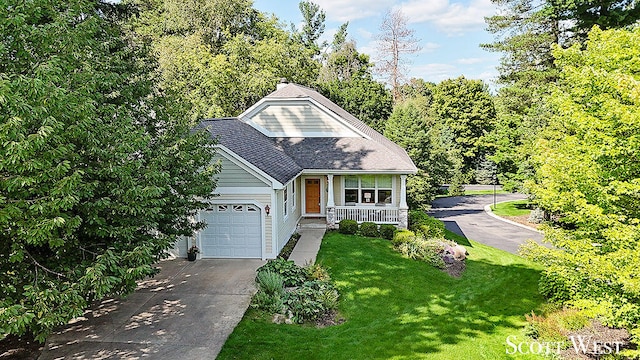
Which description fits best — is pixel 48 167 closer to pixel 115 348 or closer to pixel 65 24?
pixel 65 24

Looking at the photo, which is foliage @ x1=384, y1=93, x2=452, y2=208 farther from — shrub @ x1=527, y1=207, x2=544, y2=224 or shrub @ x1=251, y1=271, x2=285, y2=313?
shrub @ x1=251, y1=271, x2=285, y2=313

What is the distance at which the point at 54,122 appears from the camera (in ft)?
19.3

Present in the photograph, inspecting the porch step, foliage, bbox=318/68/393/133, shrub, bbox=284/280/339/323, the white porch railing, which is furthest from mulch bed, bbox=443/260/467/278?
foliage, bbox=318/68/393/133

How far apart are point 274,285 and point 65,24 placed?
25.6 feet

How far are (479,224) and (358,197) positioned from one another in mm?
9832

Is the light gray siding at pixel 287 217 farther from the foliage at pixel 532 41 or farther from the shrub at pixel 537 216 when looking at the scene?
the shrub at pixel 537 216

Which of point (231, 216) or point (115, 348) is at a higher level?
point (231, 216)

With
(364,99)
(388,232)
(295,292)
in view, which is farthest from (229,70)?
(295,292)

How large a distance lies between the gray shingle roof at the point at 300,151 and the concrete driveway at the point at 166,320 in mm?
4553

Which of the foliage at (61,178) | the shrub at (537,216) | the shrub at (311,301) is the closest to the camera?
the foliage at (61,178)

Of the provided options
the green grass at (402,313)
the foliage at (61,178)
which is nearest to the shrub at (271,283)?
the green grass at (402,313)

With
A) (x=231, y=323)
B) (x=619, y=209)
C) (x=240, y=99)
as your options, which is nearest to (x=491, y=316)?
(x=619, y=209)

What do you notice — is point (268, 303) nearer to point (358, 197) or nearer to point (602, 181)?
point (602, 181)

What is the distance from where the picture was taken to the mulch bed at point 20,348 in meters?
8.48
